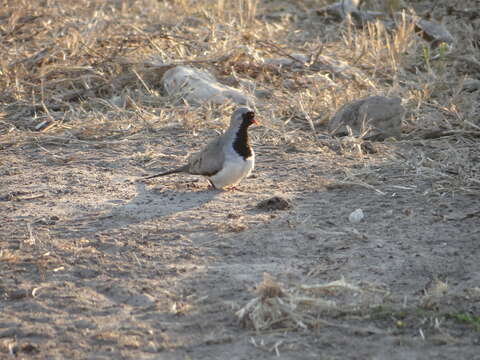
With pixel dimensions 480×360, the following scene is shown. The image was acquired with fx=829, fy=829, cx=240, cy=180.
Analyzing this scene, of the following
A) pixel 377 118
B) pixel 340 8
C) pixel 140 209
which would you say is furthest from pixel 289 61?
pixel 140 209

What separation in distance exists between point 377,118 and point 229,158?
162 centimetres

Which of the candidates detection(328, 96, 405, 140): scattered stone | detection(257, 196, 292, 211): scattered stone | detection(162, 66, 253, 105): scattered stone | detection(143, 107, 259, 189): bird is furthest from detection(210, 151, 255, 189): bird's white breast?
detection(162, 66, 253, 105): scattered stone

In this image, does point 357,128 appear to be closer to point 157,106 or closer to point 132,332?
point 157,106

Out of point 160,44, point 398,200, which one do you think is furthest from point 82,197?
point 160,44

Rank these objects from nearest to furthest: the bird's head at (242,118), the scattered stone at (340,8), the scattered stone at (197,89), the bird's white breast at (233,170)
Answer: the bird's white breast at (233,170), the bird's head at (242,118), the scattered stone at (197,89), the scattered stone at (340,8)

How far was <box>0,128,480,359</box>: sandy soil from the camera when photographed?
3.75 metres

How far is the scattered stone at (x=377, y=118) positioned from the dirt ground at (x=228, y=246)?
21 cm

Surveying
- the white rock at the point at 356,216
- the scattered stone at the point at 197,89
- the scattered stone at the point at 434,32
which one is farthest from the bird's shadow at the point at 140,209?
the scattered stone at the point at 434,32

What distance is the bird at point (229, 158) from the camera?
5.58 m

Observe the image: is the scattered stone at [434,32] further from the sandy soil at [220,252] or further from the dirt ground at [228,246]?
the sandy soil at [220,252]

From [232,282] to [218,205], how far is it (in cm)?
126

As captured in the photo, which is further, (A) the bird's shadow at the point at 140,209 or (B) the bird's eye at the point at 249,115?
(B) the bird's eye at the point at 249,115

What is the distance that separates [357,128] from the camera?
678 centimetres

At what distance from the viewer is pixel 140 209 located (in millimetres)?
5395
